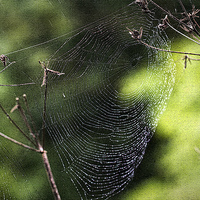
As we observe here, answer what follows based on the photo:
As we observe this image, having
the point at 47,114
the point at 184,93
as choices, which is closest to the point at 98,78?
the point at 47,114

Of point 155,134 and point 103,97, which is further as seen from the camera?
point 103,97

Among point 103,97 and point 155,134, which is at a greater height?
point 103,97

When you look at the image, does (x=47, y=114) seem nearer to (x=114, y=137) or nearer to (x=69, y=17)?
(x=114, y=137)

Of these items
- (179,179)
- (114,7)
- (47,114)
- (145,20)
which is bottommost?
(179,179)
